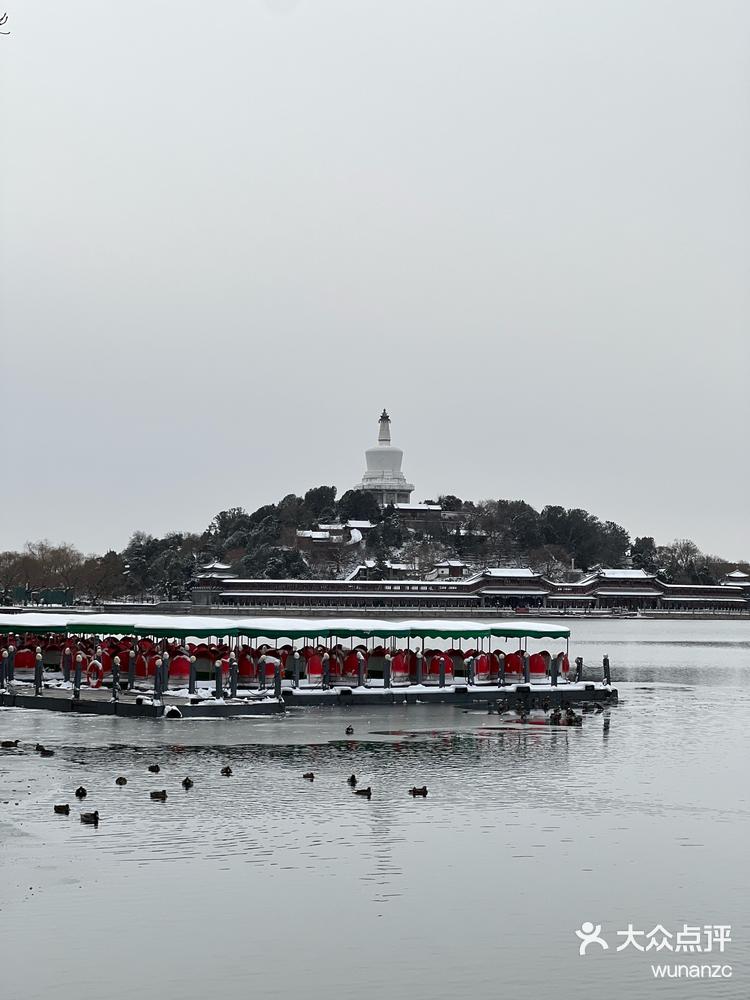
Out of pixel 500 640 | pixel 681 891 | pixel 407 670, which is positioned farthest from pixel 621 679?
pixel 500 640

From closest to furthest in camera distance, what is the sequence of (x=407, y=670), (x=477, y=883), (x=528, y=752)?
(x=477, y=883), (x=528, y=752), (x=407, y=670)

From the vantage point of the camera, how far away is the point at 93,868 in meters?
24.8

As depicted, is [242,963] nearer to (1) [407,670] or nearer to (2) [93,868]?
(2) [93,868]

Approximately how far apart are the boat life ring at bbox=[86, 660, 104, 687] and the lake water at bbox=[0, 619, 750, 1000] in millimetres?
8475

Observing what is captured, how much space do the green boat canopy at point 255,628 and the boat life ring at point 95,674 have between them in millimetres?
1200

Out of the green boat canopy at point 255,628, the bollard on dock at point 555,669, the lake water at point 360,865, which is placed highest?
the green boat canopy at point 255,628

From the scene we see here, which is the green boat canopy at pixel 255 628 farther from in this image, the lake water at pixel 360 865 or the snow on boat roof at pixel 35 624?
the lake water at pixel 360 865

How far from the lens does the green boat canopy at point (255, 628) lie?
175 feet

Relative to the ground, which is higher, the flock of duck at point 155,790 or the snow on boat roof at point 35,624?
the snow on boat roof at point 35,624

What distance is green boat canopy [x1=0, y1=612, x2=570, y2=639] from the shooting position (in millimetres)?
53312

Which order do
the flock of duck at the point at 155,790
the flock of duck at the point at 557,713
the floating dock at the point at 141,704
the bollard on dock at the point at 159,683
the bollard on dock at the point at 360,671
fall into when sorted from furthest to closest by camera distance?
the bollard on dock at the point at 360,671 < the flock of duck at the point at 557,713 < the bollard on dock at the point at 159,683 < the floating dock at the point at 141,704 < the flock of duck at the point at 155,790

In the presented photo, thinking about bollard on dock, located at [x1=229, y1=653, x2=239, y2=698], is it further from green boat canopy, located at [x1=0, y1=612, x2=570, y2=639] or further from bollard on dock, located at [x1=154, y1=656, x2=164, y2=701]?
bollard on dock, located at [x1=154, y1=656, x2=164, y2=701]

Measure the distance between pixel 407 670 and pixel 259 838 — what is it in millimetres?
29611

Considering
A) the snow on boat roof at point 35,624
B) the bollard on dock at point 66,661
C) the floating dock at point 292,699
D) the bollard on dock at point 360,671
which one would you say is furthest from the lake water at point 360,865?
the snow on boat roof at point 35,624
